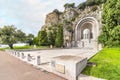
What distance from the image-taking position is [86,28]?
3797 centimetres

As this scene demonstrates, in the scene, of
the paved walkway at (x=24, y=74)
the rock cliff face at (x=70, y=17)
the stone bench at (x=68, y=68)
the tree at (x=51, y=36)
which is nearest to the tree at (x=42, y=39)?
the tree at (x=51, y=36)

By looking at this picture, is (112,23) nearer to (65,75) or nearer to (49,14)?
(65,75)

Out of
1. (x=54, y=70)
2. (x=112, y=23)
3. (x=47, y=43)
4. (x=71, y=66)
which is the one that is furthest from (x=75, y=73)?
(x=47, y=43)

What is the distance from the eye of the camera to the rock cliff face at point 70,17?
35281mm

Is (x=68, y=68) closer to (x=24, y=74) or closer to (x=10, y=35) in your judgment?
(x=24, y=74)

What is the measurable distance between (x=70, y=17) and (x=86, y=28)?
7.31 m

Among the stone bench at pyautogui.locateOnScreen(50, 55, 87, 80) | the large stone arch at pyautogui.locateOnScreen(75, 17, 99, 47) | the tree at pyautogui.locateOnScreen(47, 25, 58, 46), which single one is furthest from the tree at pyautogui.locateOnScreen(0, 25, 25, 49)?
the stone bench at pyautogui.locateOnScreen(50, 55, 87, 80)

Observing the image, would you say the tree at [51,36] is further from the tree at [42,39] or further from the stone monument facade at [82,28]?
the stone monument facade at [82,28]

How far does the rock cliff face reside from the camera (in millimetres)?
35281

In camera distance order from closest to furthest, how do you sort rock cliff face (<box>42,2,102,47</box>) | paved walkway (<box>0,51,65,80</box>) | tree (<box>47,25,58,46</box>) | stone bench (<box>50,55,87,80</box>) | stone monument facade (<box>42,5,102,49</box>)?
stone bench (<box>50,55,87,80</box>)
paved walkway (<box>0,51,65,80</box>)
tree (<box>47,25,58,46</box>)
stone monument facade (<box>42,5,102,49</box>)
rock cliff face (<box>42,2,102,47</box>)

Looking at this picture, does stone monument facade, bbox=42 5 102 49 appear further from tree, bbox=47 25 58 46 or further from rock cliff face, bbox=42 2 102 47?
tree, bbox=47 25 58 46

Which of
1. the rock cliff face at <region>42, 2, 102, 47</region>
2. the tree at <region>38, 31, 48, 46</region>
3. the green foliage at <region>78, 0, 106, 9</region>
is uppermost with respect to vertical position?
the green foliage at <region>78, 0, 106, 9</region>

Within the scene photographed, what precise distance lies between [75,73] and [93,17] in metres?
31.2

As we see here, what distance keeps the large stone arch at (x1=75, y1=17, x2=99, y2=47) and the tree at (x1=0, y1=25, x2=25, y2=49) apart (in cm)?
1775
